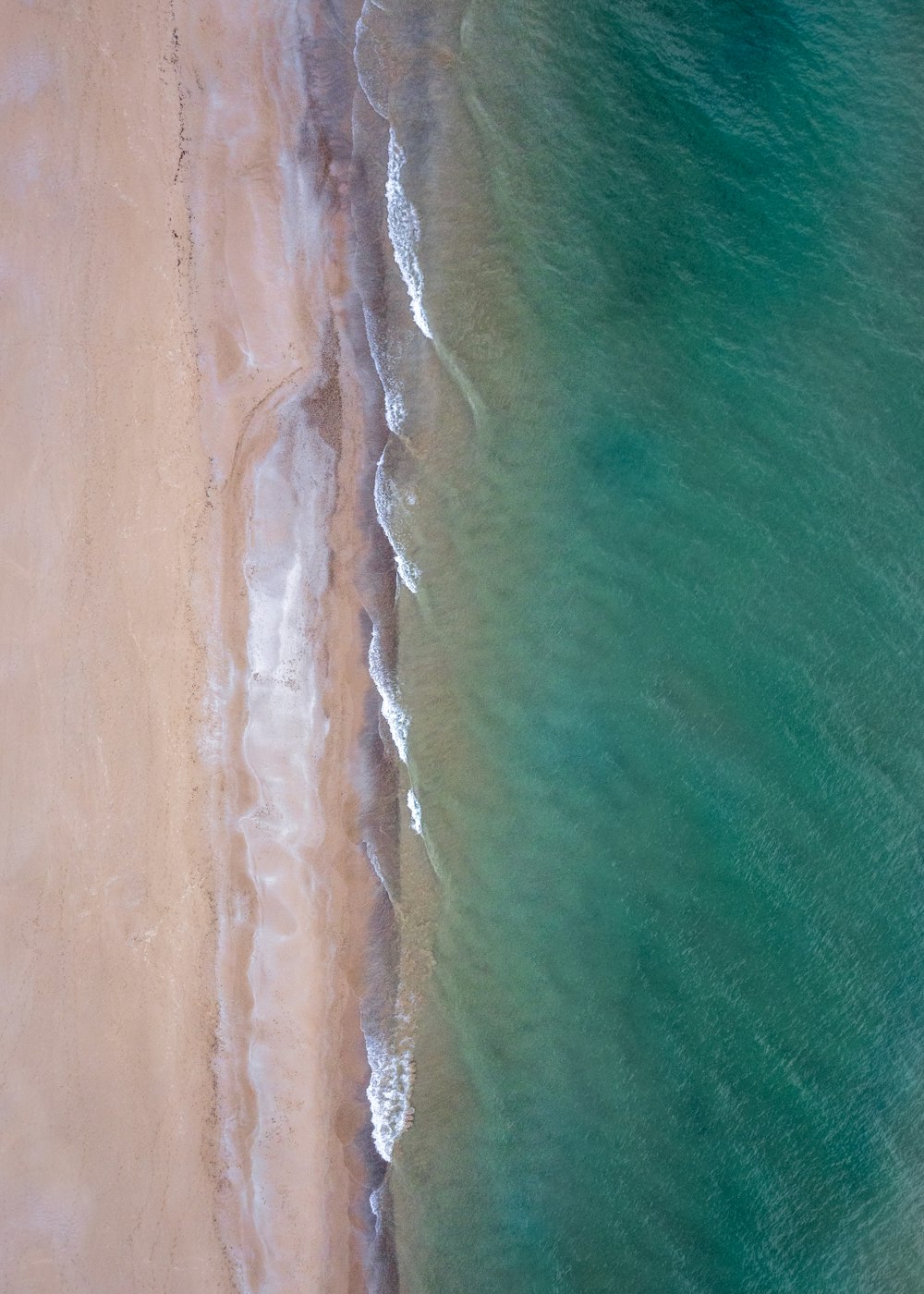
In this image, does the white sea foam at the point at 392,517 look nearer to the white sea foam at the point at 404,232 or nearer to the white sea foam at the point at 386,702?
the white sea foam at the point at 386,702

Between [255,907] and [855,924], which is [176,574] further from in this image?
[855,924]

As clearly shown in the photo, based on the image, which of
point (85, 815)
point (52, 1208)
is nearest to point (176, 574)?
point (85, 815)

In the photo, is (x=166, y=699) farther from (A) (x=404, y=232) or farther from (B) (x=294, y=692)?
(A) (x=404, y=232)

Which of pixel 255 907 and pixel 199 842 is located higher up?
pixel 199 842

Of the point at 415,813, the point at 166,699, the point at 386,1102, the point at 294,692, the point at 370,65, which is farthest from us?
the point at 370,65

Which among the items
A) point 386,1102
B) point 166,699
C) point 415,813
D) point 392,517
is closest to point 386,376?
point 392,517

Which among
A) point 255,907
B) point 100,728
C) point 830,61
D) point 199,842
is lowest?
point 255,907

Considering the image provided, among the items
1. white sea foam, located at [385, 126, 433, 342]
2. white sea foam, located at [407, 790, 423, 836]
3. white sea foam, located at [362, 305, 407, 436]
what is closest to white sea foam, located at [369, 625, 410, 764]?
white sea foam, located at [407, 790, 423, 836]
